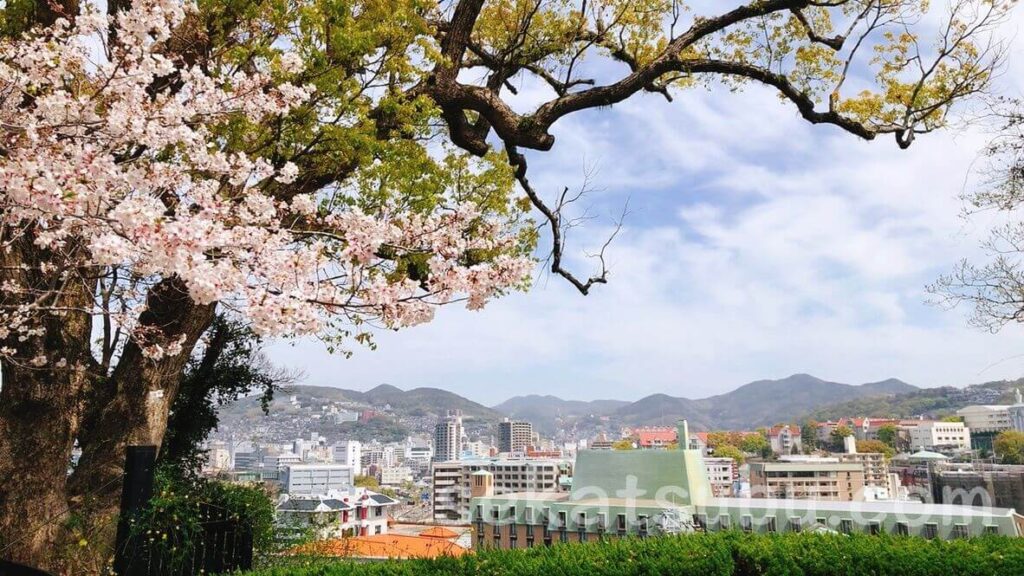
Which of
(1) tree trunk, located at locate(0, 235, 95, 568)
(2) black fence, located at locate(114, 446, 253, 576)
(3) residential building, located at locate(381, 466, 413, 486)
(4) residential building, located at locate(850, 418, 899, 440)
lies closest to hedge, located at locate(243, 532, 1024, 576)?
(2) black fence, located at locate(114, 446, 253, 576)

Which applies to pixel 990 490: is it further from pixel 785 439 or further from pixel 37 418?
pixel 785 439

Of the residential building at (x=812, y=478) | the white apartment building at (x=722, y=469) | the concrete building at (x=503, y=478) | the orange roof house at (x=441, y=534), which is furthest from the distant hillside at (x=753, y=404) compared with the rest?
the orange roof house at (x=441, y=534)

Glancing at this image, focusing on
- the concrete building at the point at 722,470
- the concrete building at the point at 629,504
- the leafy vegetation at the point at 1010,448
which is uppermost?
the concrete building at the point at 629,504

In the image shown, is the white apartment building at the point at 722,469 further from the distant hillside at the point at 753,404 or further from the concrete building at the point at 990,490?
the distant hillside at the point at 753,404

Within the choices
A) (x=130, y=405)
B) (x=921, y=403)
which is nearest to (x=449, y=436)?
(x=921, y=403)

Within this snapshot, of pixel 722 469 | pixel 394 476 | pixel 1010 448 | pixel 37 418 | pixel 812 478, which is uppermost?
pixel 37 418

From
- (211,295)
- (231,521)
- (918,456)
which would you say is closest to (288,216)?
(231,521)
